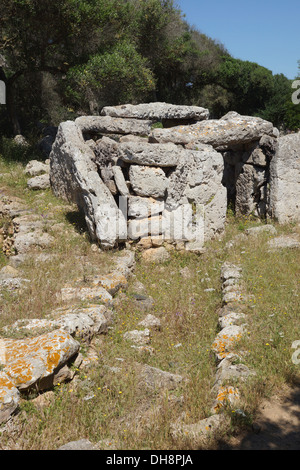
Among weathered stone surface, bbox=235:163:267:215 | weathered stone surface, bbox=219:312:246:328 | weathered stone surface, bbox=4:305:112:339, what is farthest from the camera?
weathered stone surface, bbox=235:163:267:215

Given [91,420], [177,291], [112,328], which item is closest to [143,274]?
[177,291]

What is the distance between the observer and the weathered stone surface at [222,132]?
11.1 meters

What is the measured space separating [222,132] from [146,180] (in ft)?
9.88

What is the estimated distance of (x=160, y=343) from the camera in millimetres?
6387

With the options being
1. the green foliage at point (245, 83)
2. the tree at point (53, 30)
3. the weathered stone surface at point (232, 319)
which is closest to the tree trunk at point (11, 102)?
the tree at point (53, 30)

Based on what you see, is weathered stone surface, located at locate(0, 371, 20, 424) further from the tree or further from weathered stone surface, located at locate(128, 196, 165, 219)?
the tree

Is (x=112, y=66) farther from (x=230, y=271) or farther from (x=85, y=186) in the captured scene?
(x=230, y=271)

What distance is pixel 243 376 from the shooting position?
16.5 feet

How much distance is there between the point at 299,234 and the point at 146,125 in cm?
526

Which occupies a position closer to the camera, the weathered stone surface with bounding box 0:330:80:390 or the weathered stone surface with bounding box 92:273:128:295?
the weathered stone surface with bounding box 0:330:80:390

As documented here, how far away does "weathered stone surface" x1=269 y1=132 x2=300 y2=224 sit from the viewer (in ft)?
38.1

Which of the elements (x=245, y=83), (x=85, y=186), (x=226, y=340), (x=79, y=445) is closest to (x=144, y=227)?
(x=85, y=186)

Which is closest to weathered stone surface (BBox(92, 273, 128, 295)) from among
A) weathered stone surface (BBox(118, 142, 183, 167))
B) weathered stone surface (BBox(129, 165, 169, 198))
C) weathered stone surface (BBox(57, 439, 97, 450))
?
weathered stone surface (BBox(129, 165, 169, 198))

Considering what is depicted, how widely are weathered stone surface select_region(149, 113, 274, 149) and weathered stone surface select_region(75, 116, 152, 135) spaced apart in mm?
794
